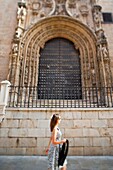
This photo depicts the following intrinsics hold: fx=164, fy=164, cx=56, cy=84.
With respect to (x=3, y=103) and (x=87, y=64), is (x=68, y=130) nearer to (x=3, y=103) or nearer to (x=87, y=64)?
(x=3, y=103)

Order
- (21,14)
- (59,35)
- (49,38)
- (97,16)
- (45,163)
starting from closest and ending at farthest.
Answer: (45,163) < (21,14) < (97,16) < (49,38) < (59,35)

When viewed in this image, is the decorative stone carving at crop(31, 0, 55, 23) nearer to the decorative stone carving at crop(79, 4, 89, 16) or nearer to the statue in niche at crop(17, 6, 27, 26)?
the statue in niche at crop(17, 6, 27, 26)

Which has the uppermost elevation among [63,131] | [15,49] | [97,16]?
[97,16]

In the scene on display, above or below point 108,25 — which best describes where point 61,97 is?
below

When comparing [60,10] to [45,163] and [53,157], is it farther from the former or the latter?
[53,157]

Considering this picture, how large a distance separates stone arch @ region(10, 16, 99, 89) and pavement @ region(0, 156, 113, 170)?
13.5ft

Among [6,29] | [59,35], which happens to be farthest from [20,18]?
[59,35]

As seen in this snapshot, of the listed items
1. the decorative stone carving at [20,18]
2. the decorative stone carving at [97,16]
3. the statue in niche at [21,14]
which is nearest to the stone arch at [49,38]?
the decorative stone carving at [20,18]

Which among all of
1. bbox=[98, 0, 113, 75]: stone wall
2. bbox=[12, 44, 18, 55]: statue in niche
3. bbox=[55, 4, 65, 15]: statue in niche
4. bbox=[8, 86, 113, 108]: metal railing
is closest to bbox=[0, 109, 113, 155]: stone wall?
bbox=[8, 86, 113, 108]: metal railing

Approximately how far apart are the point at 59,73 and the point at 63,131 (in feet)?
13.8

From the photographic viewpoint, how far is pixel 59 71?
31.7 ft

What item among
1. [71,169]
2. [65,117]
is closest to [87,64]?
[65,117]

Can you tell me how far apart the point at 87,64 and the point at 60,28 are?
324 cm

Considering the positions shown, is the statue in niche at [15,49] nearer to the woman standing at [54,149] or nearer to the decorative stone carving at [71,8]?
the decorative stone carving at [71,8]
